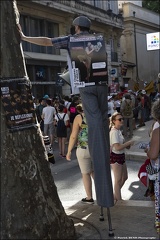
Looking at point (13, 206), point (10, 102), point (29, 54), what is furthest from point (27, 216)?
point (29, 54)

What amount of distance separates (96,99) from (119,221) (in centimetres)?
162

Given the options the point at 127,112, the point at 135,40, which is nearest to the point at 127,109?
the point at 127,112

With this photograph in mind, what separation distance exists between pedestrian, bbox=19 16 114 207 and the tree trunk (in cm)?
45

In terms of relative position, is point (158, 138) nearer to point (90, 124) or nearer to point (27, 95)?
point (90, 124)

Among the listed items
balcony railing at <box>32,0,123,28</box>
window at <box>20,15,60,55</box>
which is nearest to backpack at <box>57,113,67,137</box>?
window at <box>20,15,60,55</box>

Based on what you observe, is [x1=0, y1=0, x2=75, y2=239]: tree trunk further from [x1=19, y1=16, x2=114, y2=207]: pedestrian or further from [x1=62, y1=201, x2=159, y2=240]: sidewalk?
[x1=62, y1=201, x2=159, y2=240]: sidewalk

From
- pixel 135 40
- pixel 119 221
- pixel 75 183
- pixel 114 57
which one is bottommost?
pixel 75 183

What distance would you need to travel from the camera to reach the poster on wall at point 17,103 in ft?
11.8

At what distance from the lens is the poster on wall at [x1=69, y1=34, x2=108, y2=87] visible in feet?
13.0

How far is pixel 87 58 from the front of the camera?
13.0ft

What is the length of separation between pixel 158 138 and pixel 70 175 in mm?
4937

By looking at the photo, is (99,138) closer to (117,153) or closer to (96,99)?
(96,99)

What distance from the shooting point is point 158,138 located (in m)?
3.81

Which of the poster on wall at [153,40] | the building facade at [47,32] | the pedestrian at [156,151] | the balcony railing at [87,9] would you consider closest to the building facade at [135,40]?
the balcony railing at [87,9]
